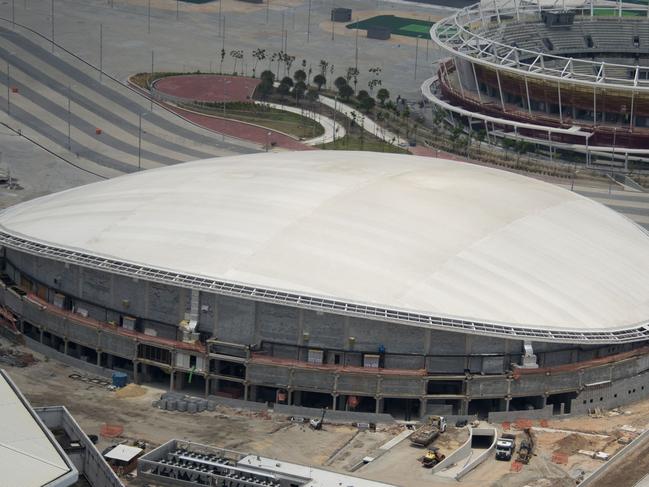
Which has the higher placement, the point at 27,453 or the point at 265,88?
the point at 27,453

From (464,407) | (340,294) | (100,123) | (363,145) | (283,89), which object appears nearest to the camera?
(340,294)

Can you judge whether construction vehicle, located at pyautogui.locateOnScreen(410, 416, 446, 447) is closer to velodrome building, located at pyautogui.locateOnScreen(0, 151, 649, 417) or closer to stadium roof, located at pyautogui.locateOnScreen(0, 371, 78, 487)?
velodrome building, located at pyautogui.locateOnScreen(0, 151, 649, 417)

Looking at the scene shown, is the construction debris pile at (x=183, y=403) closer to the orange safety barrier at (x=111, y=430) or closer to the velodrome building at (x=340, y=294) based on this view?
the velodrome building at (x=340, y=294)

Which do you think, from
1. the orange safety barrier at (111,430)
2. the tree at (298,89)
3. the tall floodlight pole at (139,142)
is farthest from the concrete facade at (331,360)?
the tree at (298,89)

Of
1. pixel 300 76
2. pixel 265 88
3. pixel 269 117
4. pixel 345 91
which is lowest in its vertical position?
pixel 269 117

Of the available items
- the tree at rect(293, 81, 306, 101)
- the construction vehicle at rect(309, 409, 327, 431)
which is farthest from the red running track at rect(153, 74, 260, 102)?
the construction vehicle at rect(309, 409, 327, 431)

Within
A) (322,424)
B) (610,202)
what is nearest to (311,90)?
(610,202)

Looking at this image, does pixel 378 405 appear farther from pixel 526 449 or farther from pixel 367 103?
pixel 367 103

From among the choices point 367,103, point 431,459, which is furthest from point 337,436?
point 367,103
